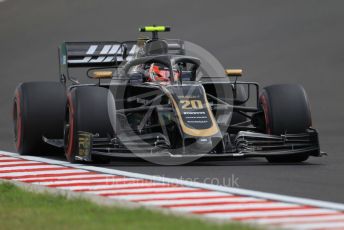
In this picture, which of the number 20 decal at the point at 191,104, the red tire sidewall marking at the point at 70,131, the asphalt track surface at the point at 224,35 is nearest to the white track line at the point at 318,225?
the number 20 decal at the point at 191,104

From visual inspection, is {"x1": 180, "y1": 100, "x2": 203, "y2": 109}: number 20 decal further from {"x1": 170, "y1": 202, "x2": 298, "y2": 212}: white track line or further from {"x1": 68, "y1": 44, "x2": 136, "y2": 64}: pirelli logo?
{"x1": 170, "y1": 202, "x2": 298, "y2": 212}: white track line

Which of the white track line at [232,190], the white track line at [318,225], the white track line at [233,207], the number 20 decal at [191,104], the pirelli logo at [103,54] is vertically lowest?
the white track line at [232,190]

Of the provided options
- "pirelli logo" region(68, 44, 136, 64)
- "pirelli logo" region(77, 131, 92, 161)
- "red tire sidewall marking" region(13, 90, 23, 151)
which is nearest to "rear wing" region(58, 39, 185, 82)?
"pirelli logo" region(68, 44, 136, 64)

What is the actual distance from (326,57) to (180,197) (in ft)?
62.9

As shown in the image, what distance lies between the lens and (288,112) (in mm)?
13883

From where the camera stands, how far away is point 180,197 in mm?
9977

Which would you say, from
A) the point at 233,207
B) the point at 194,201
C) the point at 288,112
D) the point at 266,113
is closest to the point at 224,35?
the point at 266,113

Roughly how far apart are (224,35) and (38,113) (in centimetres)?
1913

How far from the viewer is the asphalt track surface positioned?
2528 centimetres

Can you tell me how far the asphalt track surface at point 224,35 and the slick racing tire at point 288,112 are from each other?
1.22m

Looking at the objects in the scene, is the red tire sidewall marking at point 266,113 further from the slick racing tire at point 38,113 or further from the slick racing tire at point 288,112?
the slick racing tire at point 38,113

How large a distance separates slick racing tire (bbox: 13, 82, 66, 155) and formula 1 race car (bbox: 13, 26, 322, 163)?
0.01 metres

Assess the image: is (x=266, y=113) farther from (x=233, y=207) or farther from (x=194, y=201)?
(x=233, y=207)

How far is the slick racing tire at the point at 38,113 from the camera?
1498 centimetres
